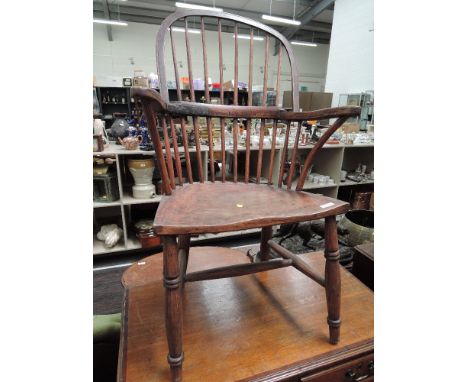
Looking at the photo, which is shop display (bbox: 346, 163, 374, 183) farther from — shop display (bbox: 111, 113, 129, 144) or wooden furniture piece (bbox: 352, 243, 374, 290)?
shop display (bbox: 111, 113, 129, 144)

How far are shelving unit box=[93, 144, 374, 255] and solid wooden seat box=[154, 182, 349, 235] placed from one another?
982 millimetres

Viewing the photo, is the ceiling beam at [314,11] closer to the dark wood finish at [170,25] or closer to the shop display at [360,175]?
the shop display at [360,175]

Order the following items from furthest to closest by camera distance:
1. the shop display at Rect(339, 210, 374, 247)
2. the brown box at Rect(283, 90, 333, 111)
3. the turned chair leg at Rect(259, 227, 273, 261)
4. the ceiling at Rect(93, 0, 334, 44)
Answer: the ceiling at Rect(93, 0, 334, 44) → the brown box at Rect(283, 90, 333, 111) → the shop display at Rect(339, 210, 374, 247) → the turned chair leg at Rect(259, 227, 273, 261)

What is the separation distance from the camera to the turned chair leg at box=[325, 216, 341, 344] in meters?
0.65

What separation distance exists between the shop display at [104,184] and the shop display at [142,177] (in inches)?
4.5

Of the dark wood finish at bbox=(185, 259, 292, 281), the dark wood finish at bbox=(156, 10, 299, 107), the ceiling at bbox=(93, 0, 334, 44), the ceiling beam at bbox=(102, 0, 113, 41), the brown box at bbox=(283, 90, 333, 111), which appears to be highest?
the ceiling at bbox=(93, 0, 334, 44)

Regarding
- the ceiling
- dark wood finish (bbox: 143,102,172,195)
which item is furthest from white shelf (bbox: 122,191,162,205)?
the ceiling

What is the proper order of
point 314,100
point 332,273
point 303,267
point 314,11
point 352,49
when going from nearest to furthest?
point 332,273
point 303,267
point 314,100
point 352,49
point 314,11

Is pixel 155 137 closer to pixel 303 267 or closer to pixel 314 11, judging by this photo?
pixel 303 267

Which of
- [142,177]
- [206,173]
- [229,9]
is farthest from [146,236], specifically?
[229,9]

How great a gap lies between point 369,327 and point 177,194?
2.16ft

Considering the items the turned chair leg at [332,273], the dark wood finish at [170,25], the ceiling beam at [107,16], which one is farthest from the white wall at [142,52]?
the turned chair leg at [332,273]

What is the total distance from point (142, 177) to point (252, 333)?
1292 mm

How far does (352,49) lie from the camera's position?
14.4 feet
